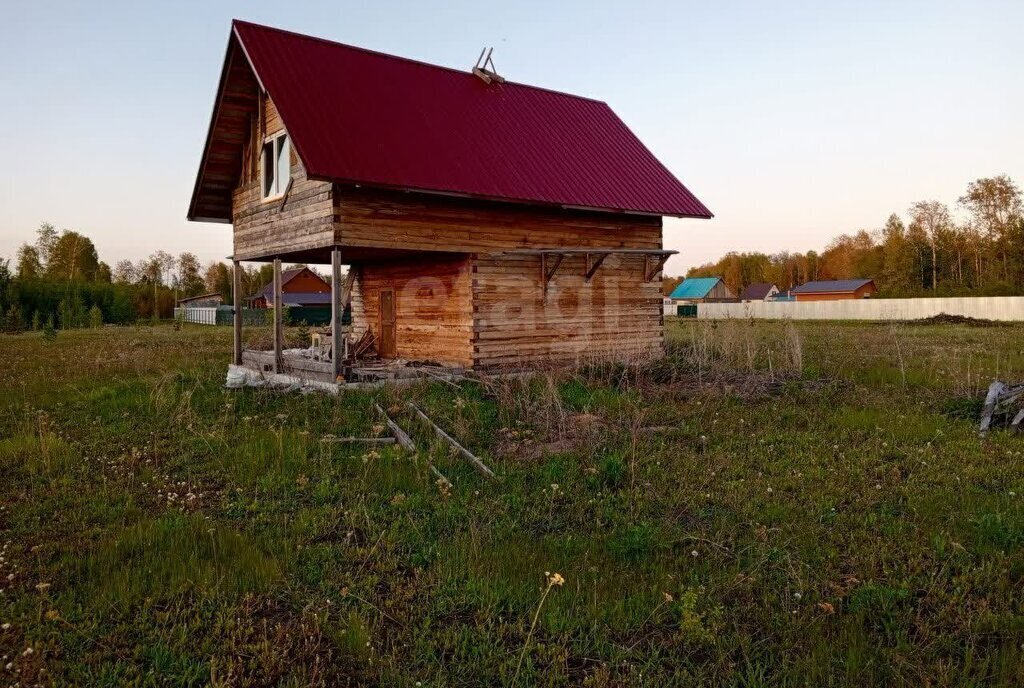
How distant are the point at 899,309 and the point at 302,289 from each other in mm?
53491

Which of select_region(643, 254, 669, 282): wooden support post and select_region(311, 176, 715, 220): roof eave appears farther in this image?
select_region(643, 254, 669, 282): wooden support post

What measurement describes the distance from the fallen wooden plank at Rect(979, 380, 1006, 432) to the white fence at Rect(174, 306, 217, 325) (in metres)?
58.4

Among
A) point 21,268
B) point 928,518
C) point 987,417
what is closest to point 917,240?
point 987,417

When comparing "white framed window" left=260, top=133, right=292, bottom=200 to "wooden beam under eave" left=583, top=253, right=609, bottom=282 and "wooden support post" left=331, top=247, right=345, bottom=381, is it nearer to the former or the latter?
"wooden support post" left=331, top=247, right=345, bottom=381

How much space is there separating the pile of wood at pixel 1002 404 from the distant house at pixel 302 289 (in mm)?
59863

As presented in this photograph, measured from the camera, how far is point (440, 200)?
14.6 m

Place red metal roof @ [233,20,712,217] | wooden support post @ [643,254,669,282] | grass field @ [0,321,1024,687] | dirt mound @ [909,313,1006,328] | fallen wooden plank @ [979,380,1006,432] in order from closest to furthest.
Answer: grass field @ [0,321,1024,687] < fallen wooden plank @ [979,380,1006,432] < red metal roof @ [233,20,712,217] < wooden support post @ [643,254,669,282] < dirt mound @ [909,313,1006,328]

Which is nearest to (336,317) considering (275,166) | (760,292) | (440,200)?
(440,200)

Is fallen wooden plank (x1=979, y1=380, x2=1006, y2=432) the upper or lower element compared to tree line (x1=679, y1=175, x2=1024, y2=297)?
lower

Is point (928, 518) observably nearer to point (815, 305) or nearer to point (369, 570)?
point (369, 570)

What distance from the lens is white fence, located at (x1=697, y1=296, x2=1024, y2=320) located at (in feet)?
137

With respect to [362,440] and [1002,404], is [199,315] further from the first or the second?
[1002,404]

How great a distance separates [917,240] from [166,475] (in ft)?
247

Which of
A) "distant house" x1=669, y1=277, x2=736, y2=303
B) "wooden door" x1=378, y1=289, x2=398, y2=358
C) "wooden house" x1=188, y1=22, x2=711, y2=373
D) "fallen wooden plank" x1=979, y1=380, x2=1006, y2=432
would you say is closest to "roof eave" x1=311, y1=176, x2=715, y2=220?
"wooden house" x1=188, y1=22, x2=711, y2=373
